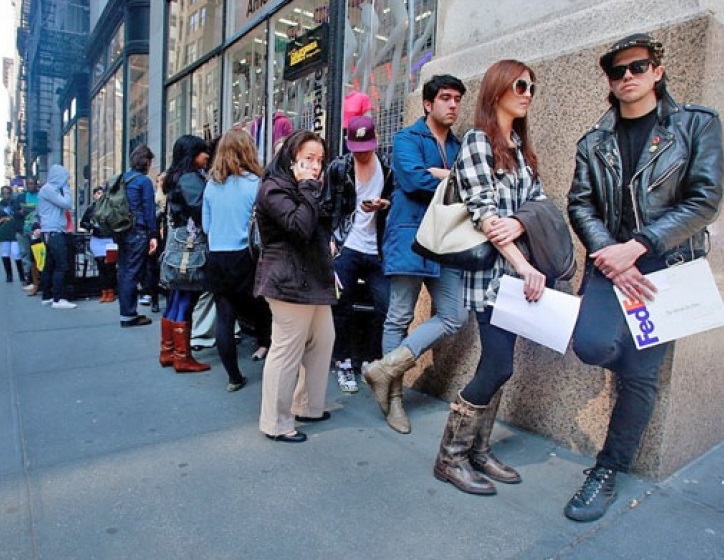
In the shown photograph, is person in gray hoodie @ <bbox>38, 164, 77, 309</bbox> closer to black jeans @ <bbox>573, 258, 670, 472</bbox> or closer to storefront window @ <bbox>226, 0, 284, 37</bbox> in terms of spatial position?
storefront window @ <bbox>226, 0, 284, 37</bbox>

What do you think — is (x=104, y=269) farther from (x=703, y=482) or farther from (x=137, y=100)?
(x=703, y=482)

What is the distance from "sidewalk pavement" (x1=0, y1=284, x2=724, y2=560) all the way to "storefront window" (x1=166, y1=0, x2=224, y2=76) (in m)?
7.22

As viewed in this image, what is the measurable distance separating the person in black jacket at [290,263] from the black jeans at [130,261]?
11.8 feet

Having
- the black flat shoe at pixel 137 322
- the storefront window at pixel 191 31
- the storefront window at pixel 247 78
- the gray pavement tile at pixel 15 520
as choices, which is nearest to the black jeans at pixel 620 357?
the gray pavement tile at pixel 15 520

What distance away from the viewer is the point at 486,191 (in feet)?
7.82

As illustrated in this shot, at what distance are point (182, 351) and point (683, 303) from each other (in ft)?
11.9

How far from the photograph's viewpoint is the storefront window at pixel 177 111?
Answer: 10.0m

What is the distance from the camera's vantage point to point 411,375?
407 centimetres

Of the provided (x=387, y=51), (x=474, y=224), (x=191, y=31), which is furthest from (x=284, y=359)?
(x=191, y=31)

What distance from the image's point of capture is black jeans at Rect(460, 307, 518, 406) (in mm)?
2473

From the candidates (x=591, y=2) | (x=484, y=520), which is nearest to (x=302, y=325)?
(x=484, y=520)

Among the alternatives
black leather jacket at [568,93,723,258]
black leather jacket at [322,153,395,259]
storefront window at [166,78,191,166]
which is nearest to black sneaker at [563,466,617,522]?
black leather jacket at [568,93,723,258]

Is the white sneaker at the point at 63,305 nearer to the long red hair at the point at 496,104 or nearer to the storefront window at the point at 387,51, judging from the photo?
the storefront window at the point at 387,51

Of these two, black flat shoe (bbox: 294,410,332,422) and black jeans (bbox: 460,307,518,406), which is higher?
black jeans (bbox: 460,307,518,406)
